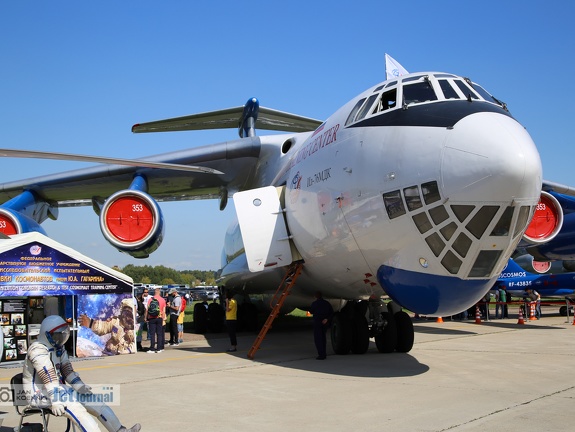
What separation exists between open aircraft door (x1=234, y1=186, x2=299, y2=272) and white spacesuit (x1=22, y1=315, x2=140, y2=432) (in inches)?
170

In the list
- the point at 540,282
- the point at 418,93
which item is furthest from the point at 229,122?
the point at 540,282

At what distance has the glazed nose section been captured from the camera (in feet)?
18.9

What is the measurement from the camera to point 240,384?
6.65 metres

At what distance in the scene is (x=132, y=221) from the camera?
1047cm

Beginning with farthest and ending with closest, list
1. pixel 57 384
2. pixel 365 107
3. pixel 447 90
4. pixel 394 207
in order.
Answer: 1. pixel 365 107
2. pixel 447 90
3. pixel 394 207
4. pixel 57 384

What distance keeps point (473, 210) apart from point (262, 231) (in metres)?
3.47

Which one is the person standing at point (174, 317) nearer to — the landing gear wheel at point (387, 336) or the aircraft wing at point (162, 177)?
the aircraft wing at point (162, 177)

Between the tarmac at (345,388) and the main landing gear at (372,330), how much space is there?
0.26m

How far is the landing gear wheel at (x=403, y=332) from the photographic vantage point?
9.00m

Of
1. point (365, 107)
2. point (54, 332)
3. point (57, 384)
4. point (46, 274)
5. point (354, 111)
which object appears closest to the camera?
point (57, 384)

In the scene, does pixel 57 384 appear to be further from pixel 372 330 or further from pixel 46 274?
pixel 372 330

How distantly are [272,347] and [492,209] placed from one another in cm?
564

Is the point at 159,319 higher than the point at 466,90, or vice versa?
the point at 466,90

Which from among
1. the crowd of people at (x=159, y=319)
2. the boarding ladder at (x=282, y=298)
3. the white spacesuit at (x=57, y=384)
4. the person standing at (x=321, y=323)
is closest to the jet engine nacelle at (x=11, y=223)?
the crowd of people at (x=159, y=319)
